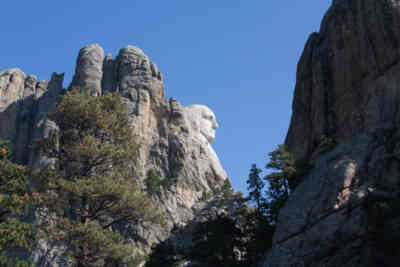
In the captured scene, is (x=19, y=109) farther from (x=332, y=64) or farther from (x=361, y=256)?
(x=361, y=256)

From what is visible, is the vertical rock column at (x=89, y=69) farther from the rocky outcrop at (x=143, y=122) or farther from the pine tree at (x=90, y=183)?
the pine tree at (x=90, y=183)

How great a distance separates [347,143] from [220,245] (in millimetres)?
11517

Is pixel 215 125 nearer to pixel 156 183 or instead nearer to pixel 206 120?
pixel 206 120

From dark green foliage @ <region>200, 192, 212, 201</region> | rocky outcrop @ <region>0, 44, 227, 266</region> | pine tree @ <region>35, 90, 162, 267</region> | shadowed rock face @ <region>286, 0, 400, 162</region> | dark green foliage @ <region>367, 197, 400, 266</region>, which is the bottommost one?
dark green foliage @ <region>367, 197, 400, 266</region>

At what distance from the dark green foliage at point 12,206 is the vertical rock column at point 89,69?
5396cm

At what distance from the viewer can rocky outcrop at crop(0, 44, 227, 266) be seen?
217 ft

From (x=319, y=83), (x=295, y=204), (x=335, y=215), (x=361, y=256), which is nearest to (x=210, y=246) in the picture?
(x=295, y=204)

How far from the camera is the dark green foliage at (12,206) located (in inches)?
742

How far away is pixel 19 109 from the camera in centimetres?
7994

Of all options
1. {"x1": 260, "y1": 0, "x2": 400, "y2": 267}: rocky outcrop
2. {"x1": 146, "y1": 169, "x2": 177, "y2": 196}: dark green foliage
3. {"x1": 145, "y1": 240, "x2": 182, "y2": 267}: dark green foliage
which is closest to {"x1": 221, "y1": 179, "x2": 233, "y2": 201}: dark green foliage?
{"x1": 146, "y1": 169, "x2": 177, "y2": 196}: dark green foliage

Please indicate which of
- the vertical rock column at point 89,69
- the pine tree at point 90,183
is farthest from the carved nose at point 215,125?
the pine tree at point 90,183

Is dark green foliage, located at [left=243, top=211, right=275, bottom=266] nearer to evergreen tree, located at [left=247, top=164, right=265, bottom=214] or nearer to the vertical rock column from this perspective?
evergreen tree, located at [left=247, top=164, right=265, bottom=214]

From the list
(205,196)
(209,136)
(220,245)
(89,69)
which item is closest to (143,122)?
(205,196)

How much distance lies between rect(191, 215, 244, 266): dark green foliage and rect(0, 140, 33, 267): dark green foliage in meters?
15.4
